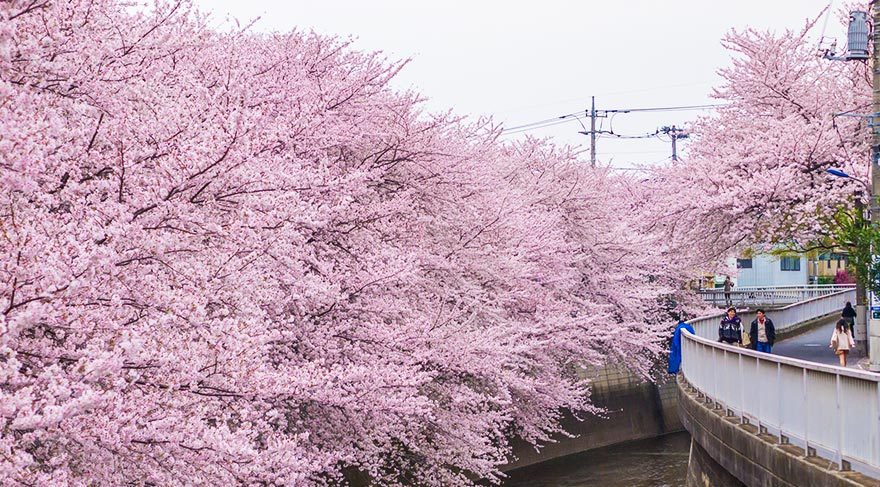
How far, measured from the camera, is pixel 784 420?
12273mm

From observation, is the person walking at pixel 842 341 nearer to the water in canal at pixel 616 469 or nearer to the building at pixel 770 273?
the water in canal at pixel 616 469

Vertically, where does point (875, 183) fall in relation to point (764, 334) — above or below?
above

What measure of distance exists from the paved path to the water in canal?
461cm

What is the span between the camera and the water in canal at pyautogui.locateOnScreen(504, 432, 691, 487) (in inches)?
1158

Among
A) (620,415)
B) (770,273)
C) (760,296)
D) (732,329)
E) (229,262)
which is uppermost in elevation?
(770,273)

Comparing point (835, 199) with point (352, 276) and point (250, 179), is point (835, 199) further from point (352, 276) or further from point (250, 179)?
point (250, 179)

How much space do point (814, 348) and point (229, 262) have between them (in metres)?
27.3

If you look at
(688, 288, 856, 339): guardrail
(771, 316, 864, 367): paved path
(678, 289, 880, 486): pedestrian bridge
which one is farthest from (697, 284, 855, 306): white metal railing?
(678, 289, 880, 486): pedestrian bridge

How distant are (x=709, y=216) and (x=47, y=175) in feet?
85.8

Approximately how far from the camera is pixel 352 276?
1591 cm

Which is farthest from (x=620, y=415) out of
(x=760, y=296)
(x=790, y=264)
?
(x=790, y=264)

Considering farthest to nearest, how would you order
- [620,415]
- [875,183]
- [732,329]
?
[620,415] < [732,329] < [875,183]

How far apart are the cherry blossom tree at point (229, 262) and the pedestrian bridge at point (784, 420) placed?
4063 millimetres

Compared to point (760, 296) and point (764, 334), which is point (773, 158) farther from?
point (760, 296)
